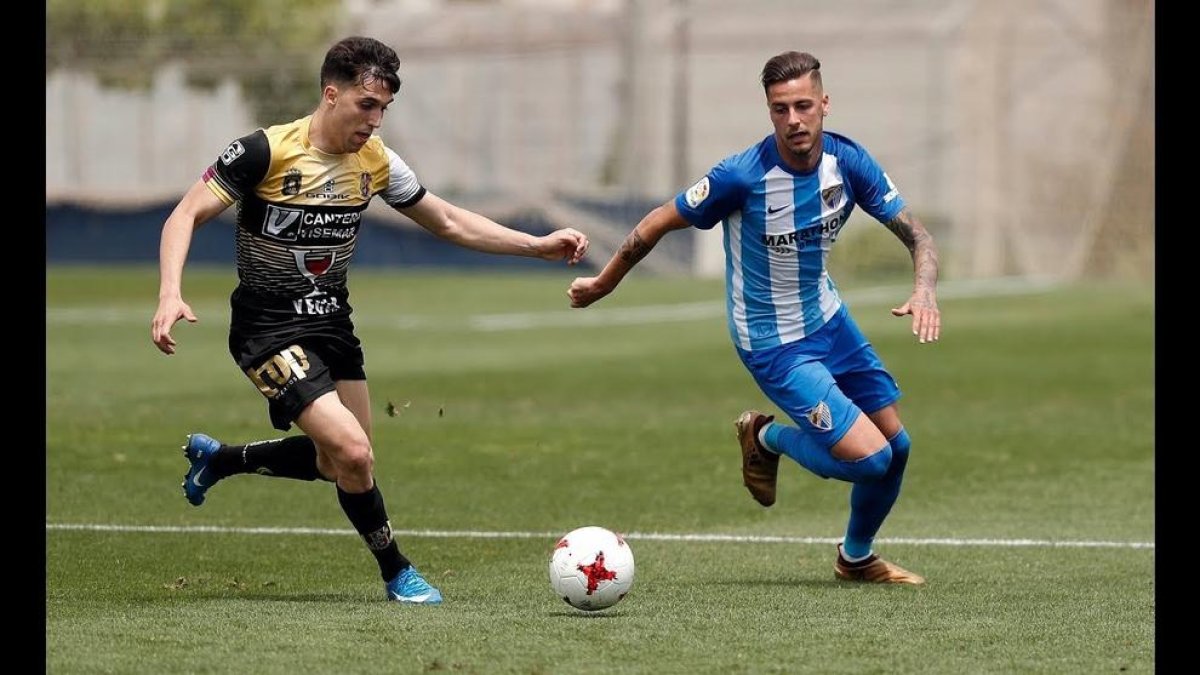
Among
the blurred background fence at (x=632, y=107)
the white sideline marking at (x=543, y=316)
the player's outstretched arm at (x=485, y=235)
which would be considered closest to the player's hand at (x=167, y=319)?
the player's outstretched arm at (x=485, y=235)

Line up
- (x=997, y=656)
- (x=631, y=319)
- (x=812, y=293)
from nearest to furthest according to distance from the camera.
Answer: (x=997, y=656), (x=812, y=293), (x=631, y=319)

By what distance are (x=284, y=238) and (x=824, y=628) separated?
2920 mm

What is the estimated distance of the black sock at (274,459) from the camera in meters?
9.16

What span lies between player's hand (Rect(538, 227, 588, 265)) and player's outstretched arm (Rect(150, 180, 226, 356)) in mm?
1608

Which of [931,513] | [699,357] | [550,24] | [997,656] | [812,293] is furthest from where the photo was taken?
[550,24]

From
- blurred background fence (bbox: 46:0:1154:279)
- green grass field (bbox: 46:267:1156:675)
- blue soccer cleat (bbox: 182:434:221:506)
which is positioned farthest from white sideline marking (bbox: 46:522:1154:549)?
blurred background fence (bbox: 46:0:1154:279)

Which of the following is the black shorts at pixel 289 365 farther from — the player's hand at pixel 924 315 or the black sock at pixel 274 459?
the player's hand at pixel 924 315

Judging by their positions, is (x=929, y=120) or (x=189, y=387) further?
(x=929, y=120)

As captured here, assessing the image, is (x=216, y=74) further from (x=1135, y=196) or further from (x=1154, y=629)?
(x=1154, y=629)

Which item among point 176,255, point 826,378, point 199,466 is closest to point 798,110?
point 826,378

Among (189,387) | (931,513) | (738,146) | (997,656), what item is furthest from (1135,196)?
(997,656)

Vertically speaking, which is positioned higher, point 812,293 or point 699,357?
point 812,293

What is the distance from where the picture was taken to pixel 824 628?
7629mm

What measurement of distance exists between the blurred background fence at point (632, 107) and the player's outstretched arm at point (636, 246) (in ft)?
87.1
